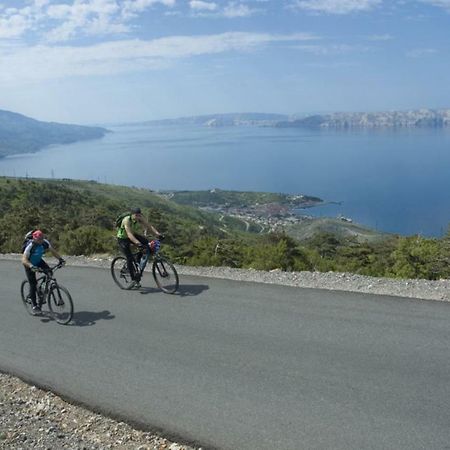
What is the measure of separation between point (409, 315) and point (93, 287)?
7339mm

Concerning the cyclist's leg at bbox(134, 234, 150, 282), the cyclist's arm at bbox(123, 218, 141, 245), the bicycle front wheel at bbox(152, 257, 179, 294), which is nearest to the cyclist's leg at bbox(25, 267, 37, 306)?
the cyclist's arm at bbox(123, 218, 141, 245)

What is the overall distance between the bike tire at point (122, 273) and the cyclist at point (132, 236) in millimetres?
159

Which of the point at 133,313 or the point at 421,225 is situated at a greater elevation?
the point at 133,313

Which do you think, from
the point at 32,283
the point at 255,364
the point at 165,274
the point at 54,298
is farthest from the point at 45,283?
the point at 255,364

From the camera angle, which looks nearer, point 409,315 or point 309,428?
point 309,428

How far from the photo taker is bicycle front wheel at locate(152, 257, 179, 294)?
35.2ft

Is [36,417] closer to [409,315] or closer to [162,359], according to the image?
[162,359]

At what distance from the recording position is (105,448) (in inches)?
214

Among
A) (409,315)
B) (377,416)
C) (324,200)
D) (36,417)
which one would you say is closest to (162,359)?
(36,417)

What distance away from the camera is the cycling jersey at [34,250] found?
978 cm

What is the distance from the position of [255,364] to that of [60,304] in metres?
4.68

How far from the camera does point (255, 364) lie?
22.7 ft

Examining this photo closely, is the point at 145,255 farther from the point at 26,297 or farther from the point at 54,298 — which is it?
the point at 26,297

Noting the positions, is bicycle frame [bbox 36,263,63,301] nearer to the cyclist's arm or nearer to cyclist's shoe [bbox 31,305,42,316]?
cyclist's shoe [bbox 31,305,42,316]
